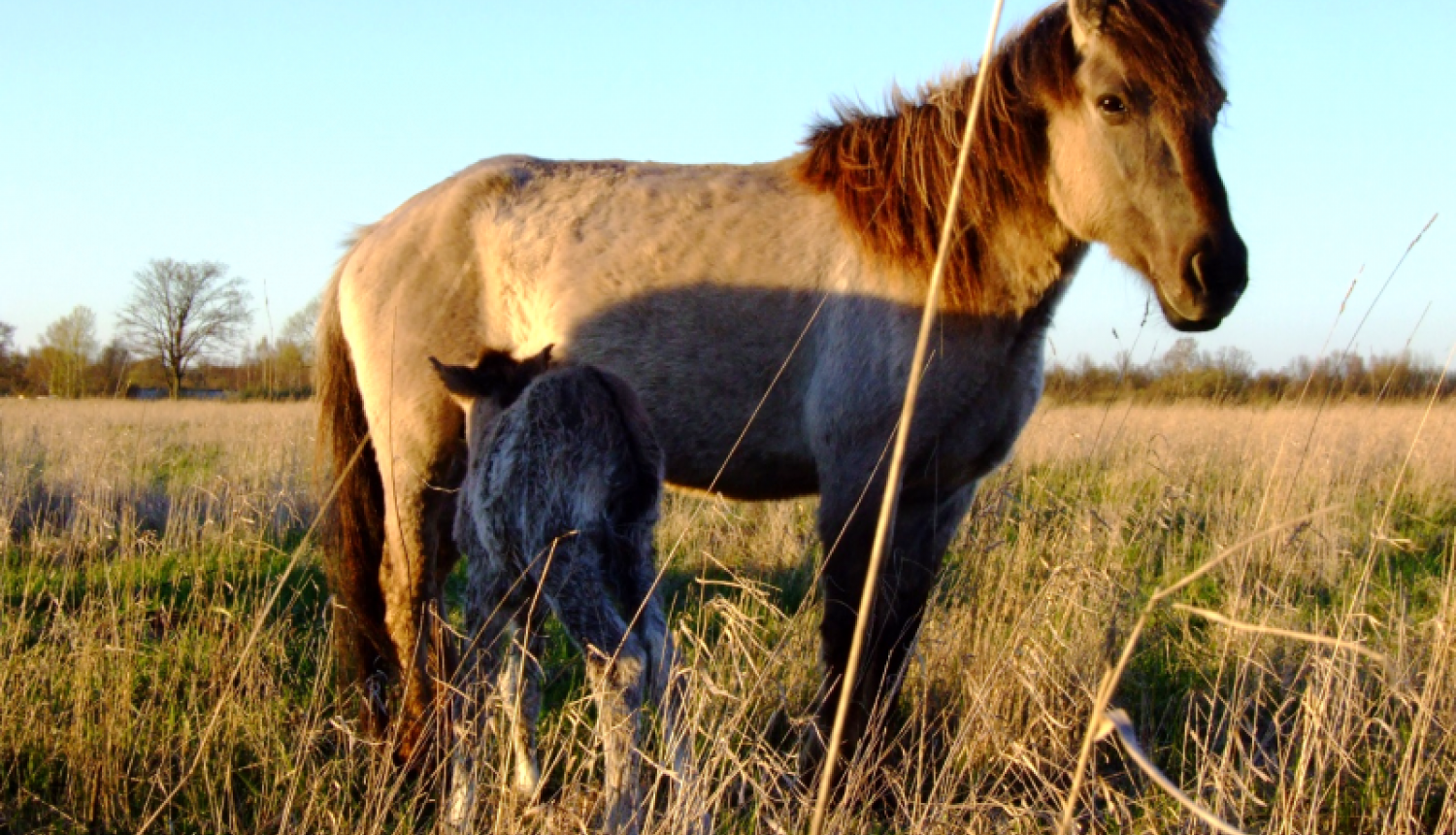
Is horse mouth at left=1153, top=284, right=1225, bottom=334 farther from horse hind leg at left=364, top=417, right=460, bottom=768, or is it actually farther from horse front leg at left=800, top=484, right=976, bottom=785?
horse hind leg at left=364, top=417, right=460, bottom=768

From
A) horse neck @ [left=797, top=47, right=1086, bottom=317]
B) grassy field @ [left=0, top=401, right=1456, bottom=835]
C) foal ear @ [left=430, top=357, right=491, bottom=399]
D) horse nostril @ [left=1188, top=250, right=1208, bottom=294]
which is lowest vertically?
grassy field @ [left=0, top=401, right=1456, bottom=835]

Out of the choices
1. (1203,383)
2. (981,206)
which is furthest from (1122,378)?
(1203,383)

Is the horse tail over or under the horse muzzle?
under

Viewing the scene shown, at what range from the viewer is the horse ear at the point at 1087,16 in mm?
3432

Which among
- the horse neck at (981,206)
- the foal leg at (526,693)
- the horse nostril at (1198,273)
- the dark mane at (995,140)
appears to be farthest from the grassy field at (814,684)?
the dark mane at (995,140)

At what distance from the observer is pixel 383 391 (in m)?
4.12

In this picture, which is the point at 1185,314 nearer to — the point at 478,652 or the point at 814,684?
the point at 814,684

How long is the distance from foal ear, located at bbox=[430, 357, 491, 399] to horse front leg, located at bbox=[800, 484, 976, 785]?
1279 millimetres

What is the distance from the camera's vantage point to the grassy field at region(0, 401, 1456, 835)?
2838 millimetres

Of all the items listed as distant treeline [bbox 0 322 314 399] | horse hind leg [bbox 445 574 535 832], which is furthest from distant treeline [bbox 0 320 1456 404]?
horse hind leg [bbox 445 574 535 832]

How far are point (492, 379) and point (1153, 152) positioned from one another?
227 cm

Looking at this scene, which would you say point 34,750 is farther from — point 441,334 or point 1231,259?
point 1231,259

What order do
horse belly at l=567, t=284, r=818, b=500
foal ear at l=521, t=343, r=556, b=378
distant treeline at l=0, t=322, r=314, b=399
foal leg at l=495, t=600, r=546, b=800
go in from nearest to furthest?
foal leg at l=495, t=600, r=546, b=800 < foal ear at l=521, t=343, r=556, b=378 < horse belly at l=567, t=284, r=818, b=500 < distant treeline at l=0, t=322, r=314, b=399

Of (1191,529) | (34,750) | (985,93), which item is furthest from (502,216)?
(1191,529)
